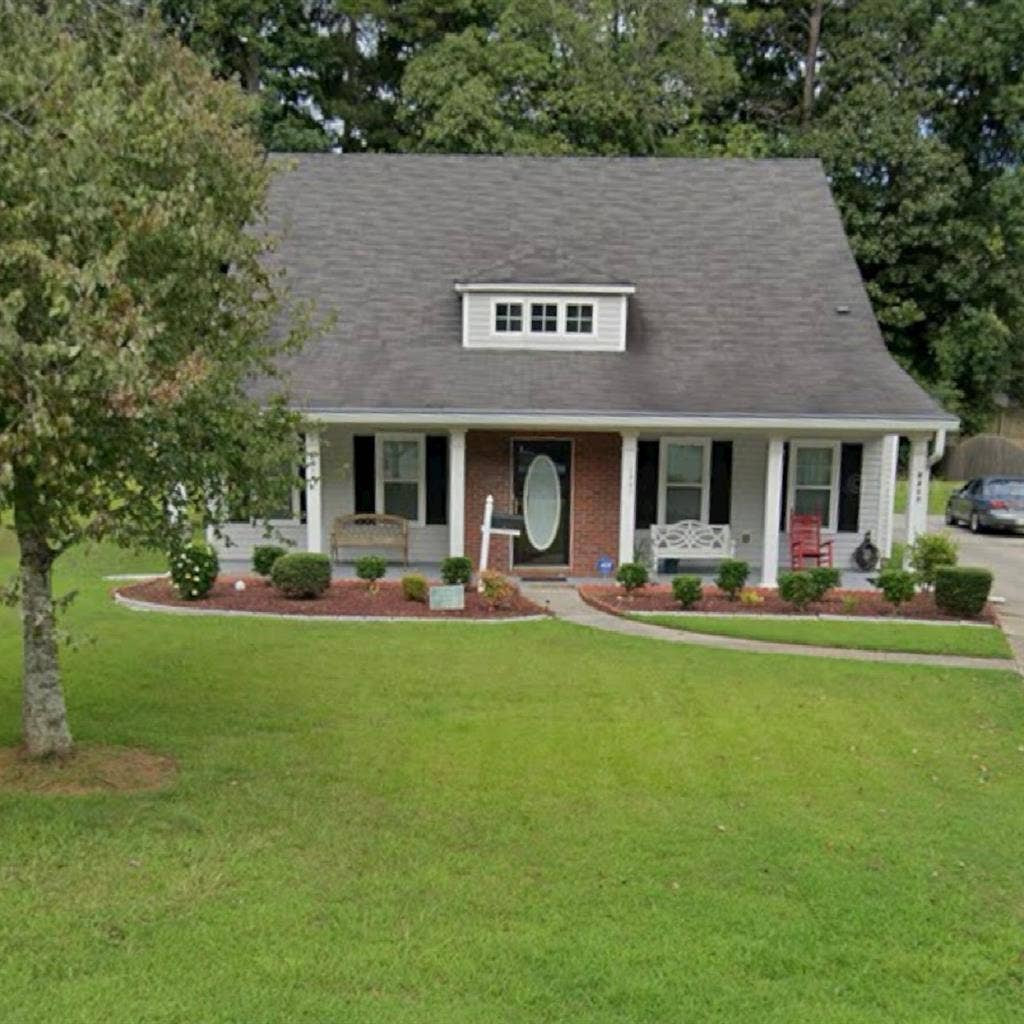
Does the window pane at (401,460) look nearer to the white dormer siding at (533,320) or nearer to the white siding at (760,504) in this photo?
the white dormer siding at (533,320)

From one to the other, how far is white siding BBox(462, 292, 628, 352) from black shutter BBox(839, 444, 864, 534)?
13.6 feet

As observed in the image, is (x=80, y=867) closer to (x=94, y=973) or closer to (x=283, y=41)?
(x=94, y=973)

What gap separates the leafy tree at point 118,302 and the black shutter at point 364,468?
8.75 metres

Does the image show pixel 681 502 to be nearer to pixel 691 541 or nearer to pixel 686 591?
pixel 691 541

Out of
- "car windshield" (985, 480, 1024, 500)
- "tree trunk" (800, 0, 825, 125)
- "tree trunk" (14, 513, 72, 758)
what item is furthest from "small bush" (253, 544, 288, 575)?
"tree trunk" (800, 0, 825, 125)

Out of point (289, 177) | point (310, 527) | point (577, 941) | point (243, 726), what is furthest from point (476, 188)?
point (577, 941)

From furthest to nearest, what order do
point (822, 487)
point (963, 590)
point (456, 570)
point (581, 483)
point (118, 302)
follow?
point (822, 487) < point (581, 483) < point (456, 570) < point (963, 590) < point (118, 302)

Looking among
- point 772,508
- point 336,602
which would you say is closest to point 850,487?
point 772,508

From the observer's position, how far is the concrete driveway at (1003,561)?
12773 mm

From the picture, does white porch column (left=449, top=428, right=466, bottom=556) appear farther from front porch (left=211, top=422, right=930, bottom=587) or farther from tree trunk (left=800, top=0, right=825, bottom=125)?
tree trunk (left=800, top=0, right=825, bottom=125)

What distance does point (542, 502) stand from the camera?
624 inches

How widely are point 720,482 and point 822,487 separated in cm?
178

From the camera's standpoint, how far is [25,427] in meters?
4.79

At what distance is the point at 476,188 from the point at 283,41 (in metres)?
20.7
